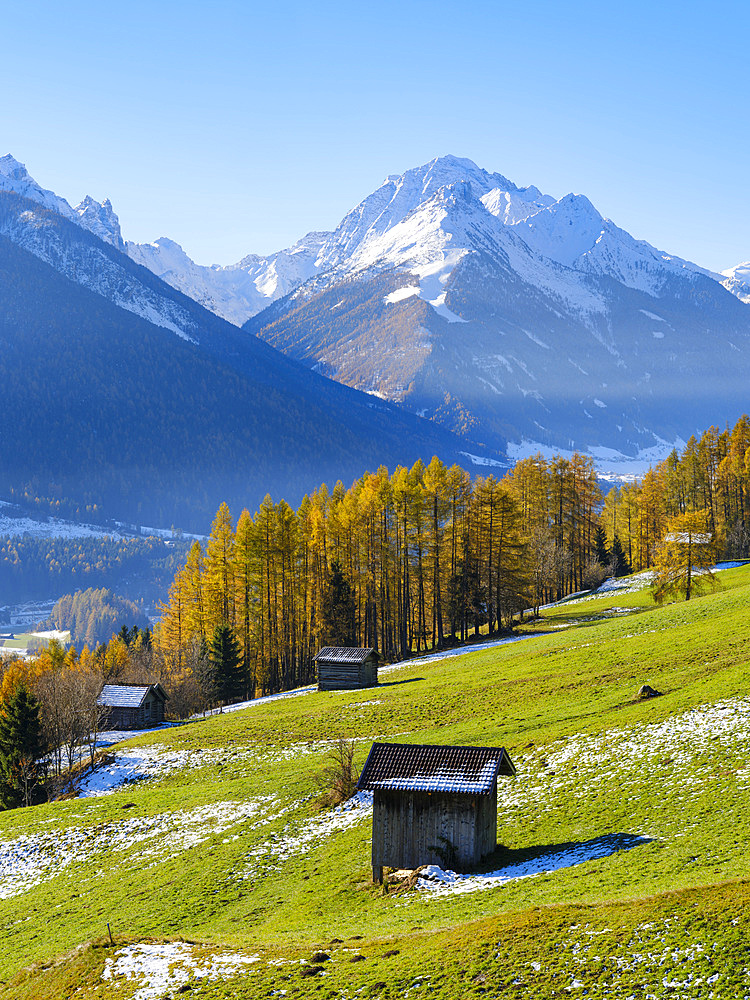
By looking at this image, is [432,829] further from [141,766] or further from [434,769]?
[141,766]

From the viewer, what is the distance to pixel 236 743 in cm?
5369

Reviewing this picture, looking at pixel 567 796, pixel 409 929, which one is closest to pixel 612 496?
pixel 567 796

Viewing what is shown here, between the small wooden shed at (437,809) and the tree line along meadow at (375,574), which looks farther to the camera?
the tree line along meadow at (375,574)

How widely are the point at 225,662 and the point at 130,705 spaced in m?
9.71

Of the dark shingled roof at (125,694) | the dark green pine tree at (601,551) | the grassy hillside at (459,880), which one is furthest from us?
the dark green pine tree at (601,551)

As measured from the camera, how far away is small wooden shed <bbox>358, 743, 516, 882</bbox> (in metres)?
28.0

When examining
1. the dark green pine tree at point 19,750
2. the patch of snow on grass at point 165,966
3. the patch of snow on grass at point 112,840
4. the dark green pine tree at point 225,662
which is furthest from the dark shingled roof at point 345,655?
the patch of snow on grass at point 165,966

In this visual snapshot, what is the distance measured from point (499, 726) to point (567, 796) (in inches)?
423

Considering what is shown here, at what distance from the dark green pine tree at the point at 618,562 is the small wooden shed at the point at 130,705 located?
59212 millimetres

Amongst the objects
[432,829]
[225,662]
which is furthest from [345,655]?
[432,829]

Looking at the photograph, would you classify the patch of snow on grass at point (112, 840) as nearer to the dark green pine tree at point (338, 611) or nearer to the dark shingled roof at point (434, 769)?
the dark shingled roof at point (434, 769)

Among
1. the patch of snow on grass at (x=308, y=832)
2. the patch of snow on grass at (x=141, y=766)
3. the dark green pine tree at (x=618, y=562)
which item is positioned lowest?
the patch of snow on grass at (x=141, y=766)

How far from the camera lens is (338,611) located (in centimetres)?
8081

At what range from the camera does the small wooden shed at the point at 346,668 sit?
68312mm
